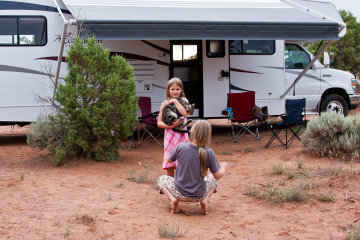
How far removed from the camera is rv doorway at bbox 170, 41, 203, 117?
10133 millimetres

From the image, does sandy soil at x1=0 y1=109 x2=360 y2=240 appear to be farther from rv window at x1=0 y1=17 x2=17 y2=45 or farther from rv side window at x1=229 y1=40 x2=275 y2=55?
rv side window at x1=229 y1=40 x2=275 y2=55

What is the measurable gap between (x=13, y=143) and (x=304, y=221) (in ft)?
21.7

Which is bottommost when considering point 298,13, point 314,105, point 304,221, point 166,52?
point 304,221

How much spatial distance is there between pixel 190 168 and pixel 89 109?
2.79 metres

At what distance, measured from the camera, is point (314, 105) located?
11.2 meters

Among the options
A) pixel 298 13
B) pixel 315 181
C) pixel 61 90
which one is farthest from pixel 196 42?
pixel 315 181

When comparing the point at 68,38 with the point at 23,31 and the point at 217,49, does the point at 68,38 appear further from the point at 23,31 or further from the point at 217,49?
the point at 217,49

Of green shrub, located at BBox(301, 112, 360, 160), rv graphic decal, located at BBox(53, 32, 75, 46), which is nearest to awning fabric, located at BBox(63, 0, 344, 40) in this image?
rv graphic decal, located at BBox(53, 32, 75, 46)

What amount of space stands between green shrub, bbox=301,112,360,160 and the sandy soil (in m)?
0.23

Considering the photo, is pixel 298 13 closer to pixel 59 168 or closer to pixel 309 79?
→ pixel 309 79

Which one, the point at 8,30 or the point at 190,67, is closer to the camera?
the point at 8,30

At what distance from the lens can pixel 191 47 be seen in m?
10.2

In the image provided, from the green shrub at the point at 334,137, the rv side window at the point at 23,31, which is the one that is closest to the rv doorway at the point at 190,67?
the rv side window at the point at 23,31

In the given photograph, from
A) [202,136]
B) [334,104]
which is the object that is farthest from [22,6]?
[334,104]
